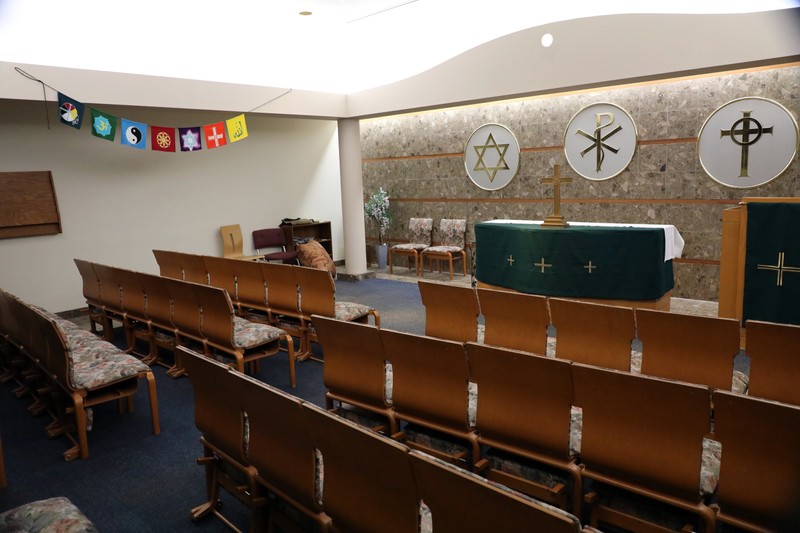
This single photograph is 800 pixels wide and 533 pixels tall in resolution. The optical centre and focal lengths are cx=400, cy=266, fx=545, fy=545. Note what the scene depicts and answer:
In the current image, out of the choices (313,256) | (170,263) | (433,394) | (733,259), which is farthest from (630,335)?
(313,256)

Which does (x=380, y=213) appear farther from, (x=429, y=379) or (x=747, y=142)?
(x=429, y=379)

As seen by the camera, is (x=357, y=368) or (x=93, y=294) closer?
(x=357, y=368)

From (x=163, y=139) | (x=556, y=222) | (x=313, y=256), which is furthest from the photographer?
(x=313, y=256)

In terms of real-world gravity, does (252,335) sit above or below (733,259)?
below

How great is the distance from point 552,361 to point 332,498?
1.02 meters

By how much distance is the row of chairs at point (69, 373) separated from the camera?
3.31m

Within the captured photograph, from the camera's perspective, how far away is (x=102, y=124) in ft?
20.5

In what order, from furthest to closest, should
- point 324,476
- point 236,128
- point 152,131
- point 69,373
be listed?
point 236,128
point 152,131
point 69,373
point 324,476

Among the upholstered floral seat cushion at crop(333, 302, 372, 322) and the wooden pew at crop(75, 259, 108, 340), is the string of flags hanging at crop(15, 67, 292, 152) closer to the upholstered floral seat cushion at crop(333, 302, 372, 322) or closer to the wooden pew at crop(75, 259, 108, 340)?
the wooden pew at crop(75, 259, 108, 340)

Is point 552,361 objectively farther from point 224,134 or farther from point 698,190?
point 224,134

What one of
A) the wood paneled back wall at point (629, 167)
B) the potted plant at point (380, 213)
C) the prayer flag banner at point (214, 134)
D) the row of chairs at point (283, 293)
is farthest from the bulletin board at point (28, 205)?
the wood paneled back wall at point (629, 167)

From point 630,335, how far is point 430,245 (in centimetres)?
642

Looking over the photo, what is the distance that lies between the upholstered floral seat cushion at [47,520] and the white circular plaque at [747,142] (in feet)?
Answer: 22.4

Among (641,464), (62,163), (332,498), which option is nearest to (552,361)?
(641,464)
